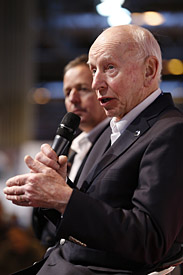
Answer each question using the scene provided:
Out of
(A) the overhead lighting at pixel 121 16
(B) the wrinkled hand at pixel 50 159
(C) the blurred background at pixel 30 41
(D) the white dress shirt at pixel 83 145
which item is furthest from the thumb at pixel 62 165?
(C) the blurred background at pixel 30 41

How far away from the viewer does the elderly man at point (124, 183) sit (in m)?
0.99

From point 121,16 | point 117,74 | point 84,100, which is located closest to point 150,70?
point 117,74

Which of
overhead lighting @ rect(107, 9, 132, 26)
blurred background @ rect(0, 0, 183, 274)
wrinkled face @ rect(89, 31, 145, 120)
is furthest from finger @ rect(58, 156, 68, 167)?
blurred background @ rect(0, 0, 183, 274)

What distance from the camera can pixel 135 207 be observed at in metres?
1.03

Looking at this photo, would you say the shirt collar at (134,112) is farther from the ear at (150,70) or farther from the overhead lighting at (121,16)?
the overhead lighting at (121,16)

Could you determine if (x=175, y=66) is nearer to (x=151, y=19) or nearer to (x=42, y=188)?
(x=151, y=19)

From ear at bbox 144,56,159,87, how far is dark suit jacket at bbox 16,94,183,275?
11 cm

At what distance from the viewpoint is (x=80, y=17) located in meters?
6.19

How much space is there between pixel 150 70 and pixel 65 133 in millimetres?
297

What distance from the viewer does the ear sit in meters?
1.18

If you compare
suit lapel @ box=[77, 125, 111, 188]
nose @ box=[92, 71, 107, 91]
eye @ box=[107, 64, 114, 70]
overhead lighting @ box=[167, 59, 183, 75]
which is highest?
eye @ box=[107, 64, 114, 70]

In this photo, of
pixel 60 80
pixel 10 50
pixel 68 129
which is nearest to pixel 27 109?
pixel 10 50

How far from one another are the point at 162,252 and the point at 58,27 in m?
5.67

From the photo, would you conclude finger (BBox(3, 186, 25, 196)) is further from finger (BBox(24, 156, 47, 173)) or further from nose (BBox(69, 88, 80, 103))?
nose (BBox(69, 88, 80, 103))
